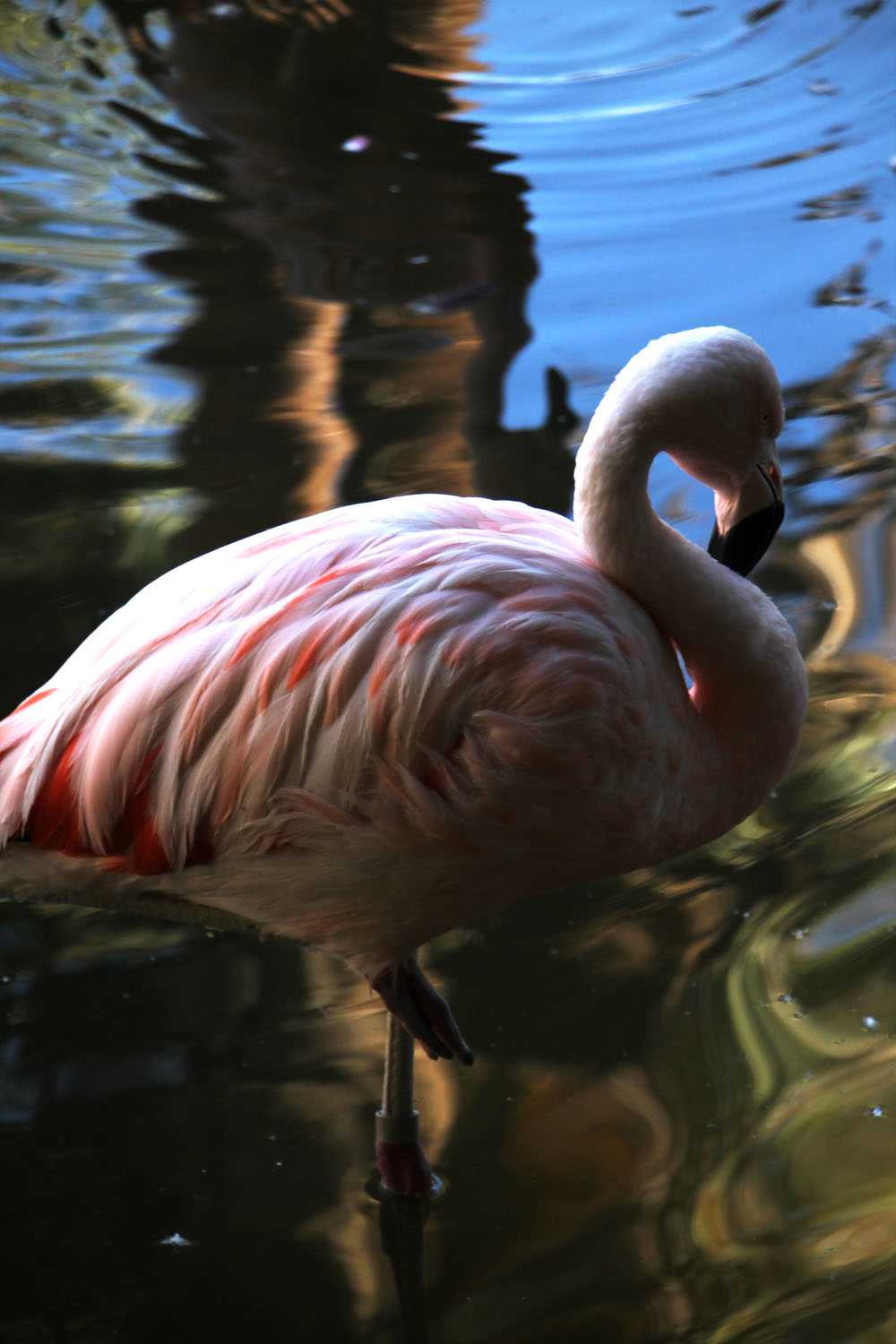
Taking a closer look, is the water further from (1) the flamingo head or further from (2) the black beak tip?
(1) the flamingo head

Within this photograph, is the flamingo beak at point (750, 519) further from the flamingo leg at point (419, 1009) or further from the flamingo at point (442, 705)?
the flamingo leg at point (419, 1009)

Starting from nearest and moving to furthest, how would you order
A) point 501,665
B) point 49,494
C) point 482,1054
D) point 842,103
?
point 501,665 < point 482,1054 < point 49,494 < point 842,103

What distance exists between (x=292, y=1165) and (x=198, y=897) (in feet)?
1.85

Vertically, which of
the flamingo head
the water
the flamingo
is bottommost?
the water

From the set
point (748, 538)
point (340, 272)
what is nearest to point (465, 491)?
point (340, 272)

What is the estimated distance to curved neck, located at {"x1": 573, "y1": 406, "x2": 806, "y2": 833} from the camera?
6.31 feet

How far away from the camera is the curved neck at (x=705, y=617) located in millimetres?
1922

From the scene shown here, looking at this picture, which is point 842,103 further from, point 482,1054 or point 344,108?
point 482,1054

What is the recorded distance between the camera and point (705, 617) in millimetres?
1964

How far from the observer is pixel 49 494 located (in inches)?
151

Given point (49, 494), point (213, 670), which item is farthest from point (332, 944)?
point (49, 494)

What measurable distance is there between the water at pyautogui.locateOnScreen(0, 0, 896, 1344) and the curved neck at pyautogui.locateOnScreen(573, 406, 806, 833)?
679mm

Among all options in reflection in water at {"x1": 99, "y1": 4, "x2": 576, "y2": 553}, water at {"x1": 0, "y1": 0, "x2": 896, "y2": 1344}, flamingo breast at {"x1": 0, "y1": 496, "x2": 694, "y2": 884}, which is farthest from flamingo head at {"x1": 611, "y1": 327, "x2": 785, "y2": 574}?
reflection in water at {"x1": 99, "y1": 4, "x2": 576, "y2": 553}

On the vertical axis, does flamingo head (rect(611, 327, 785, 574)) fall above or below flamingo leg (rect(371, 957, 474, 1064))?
above
